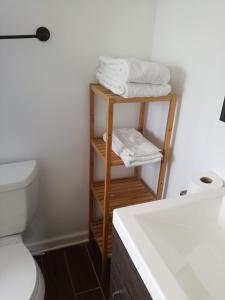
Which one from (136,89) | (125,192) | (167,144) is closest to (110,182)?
(125,192)

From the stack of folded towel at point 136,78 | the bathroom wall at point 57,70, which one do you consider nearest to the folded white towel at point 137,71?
the stack of folded towel at point 136,78

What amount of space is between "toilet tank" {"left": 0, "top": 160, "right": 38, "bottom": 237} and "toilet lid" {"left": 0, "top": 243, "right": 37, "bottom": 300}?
0.11 m

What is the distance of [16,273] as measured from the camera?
1103mm

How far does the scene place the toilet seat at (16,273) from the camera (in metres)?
1.02

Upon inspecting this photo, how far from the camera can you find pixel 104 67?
1249 mm

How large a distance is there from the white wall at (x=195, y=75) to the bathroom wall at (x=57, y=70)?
0.19m

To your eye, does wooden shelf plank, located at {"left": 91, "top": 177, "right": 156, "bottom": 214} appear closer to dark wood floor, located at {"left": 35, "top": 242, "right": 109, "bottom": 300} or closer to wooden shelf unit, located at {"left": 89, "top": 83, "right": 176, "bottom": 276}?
wooden shelf unit, located at {"left": 89, "top": 83, "right": 176, "bottom": 276}

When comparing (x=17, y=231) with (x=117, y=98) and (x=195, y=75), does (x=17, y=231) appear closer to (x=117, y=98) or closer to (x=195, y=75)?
(x=117, y=98)

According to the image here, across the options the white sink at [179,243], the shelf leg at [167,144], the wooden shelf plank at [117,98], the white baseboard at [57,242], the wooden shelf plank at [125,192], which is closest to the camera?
the white sink at [179,243]

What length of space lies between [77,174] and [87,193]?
0.17 m

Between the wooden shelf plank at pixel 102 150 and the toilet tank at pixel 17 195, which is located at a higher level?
the wooden shelf plank at pixel 102 150

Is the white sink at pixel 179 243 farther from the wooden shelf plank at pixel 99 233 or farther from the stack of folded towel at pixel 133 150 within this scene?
the wooden shelf plank at pixel 99 233

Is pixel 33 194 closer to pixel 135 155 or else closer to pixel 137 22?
pixel 135 155

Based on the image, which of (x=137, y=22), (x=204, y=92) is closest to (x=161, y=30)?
(x=137, y=22)
